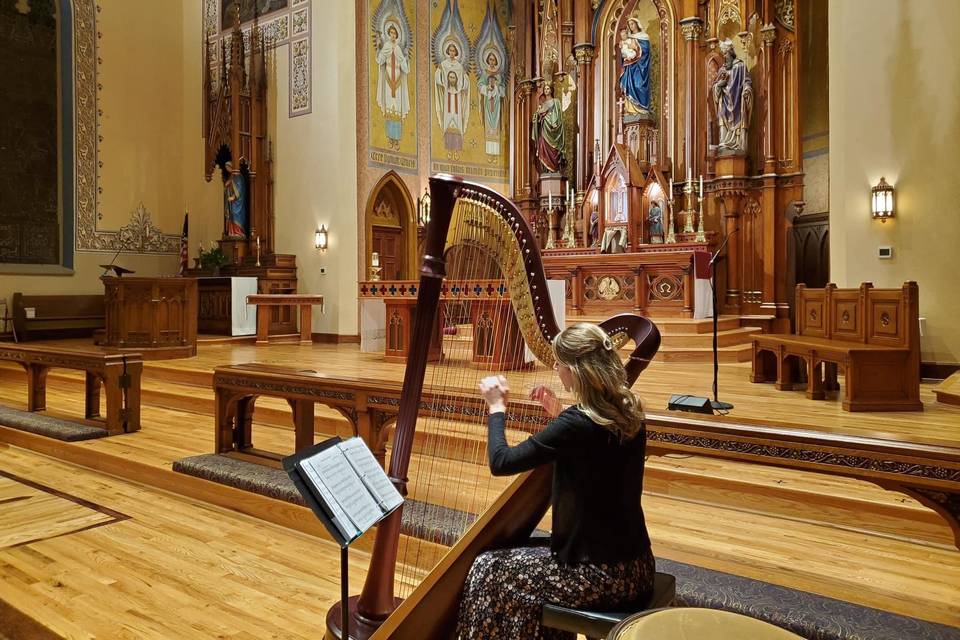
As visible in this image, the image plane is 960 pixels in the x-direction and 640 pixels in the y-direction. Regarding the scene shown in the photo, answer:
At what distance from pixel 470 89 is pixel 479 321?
28.5ft

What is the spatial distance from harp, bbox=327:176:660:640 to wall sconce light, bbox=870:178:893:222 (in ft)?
20.3

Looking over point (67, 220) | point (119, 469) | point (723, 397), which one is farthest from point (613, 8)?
point (119, 469)

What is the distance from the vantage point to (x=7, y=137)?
11.7m

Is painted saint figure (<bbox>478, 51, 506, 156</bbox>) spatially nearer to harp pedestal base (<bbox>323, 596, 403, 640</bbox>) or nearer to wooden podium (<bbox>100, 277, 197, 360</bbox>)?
wooden podium (<bbox>100, 277, 197, 360</bbox>)

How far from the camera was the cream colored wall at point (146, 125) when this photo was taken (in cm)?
1270

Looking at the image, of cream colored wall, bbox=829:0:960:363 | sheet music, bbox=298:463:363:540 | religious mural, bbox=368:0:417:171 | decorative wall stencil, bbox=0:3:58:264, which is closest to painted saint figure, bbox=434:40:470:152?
religious mural, bbox=368:0:417:171

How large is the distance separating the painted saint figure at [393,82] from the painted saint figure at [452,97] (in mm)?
834

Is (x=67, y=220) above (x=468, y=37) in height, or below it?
below

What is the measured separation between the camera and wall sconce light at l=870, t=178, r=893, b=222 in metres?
7.21

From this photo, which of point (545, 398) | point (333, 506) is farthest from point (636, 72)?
point (333, 506)

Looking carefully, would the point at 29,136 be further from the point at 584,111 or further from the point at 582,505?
the point at 582,505

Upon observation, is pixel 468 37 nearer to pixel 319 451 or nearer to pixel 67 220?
pixel 67 220

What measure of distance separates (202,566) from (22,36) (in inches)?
480

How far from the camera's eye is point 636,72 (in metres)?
12.2
